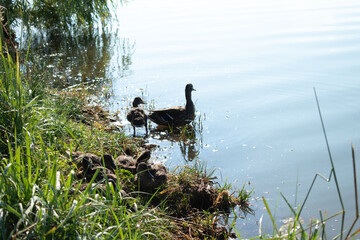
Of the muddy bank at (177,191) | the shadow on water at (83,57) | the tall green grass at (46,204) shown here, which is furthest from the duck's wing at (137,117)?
the tall green grass at (46,204)

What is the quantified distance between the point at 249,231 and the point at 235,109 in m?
4.13

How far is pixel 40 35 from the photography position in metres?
15.0

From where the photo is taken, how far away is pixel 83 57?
12570 mm

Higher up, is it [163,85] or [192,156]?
[163,85]

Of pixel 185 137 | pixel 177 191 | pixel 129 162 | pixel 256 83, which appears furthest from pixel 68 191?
pixel 256 83

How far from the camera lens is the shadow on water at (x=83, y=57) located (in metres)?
10.3

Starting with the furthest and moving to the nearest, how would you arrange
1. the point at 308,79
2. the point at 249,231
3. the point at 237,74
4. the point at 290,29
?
the point at 290,29, the point at 237,74, the point at 308,79, the point at 249,231

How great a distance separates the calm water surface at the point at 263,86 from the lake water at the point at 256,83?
2 centimetres

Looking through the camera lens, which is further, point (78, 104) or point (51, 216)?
point (78, 104)

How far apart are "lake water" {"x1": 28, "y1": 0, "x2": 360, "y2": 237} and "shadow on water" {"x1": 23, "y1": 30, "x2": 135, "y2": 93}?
0.25 ft

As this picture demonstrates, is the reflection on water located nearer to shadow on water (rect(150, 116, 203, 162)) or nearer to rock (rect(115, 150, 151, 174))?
shadow on water (rect(150, 116, 203, 162))

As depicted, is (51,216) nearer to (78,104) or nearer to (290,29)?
(78,104)

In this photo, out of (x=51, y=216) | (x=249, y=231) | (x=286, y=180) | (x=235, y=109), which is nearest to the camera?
(x=51, y=216)

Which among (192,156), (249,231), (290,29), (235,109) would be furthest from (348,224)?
(290,29)
